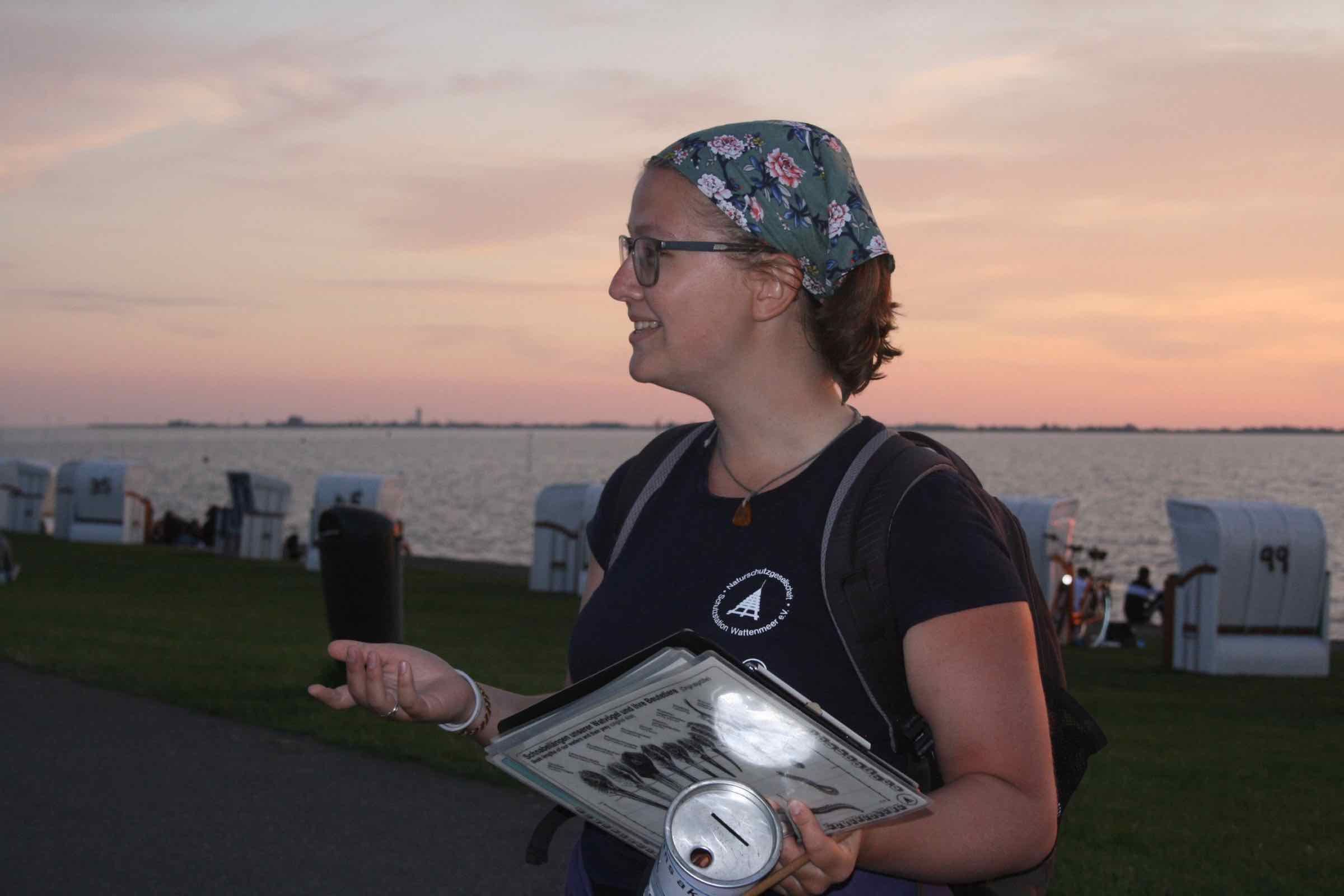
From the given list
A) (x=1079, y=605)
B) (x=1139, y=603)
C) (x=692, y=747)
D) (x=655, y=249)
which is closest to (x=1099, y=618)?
(x=1079, y=605)

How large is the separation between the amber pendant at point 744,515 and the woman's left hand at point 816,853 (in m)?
0.58

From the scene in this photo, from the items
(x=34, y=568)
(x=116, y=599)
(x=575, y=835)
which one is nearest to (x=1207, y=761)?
(x=575, y=835)

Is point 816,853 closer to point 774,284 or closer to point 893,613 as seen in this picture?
point 893,613

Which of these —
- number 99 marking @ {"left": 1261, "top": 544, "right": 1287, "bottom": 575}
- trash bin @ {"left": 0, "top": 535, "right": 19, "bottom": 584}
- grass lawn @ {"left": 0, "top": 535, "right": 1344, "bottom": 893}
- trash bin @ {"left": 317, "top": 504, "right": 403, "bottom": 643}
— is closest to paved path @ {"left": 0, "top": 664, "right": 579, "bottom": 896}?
grass lawn @ {"left": 0, "top": 535, "right": 1344, "bottom": 893}

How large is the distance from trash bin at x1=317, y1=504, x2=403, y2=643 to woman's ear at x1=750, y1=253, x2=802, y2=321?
836cm

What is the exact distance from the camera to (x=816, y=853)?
170 cm

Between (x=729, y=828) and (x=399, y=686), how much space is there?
70 cm

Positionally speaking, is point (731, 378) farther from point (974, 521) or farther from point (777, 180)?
point (974, 521)

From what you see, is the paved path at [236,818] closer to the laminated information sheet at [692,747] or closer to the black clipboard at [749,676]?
the laminated information sheet at [692,747]

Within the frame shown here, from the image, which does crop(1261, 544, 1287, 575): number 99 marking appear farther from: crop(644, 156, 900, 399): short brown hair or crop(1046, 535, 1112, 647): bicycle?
crop(644, 156, 900, 399): short brown hair

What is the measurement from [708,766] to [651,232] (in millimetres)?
898

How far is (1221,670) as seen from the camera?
1454 centimetres

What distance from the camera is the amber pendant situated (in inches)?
88.3

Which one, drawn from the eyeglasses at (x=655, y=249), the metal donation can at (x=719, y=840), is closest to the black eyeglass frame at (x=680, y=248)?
the eyeglasses at (x=655, y=249)
